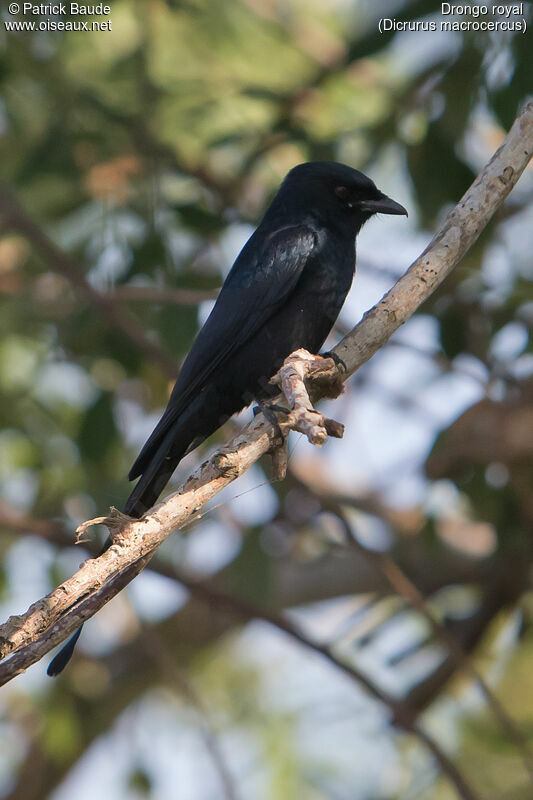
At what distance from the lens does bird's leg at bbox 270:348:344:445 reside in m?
2.30

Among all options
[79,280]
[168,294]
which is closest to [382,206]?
[168,294]

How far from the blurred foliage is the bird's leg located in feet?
5.59

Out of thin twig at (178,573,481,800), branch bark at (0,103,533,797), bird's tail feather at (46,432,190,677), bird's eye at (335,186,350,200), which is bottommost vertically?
thin twig at (178,573,481,800)

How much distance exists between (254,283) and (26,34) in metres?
2.36

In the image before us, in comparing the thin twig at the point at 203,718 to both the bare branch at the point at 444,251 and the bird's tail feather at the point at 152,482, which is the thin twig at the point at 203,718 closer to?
the bird's tail feather at the point at 152,482

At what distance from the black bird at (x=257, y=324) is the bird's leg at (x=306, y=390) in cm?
84

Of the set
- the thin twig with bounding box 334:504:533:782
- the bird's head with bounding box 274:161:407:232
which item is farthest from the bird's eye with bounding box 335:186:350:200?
the thin twig with bounding box 334:504:533:782

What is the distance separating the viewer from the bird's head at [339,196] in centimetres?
421

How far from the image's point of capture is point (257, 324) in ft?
12.4

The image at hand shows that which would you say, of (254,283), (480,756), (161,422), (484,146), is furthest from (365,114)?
(480,756)

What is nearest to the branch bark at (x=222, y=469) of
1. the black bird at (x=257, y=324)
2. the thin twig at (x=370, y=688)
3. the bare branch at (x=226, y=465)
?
the bare branch at (x=226, y=465)

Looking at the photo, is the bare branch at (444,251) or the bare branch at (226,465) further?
the bare branch at (444,251)

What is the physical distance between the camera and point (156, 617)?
6.47 metres

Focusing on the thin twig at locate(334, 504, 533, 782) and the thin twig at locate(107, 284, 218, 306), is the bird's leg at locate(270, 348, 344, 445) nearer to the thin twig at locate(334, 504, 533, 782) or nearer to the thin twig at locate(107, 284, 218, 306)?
the thin twig at locate(107, 284, 218, 306)
